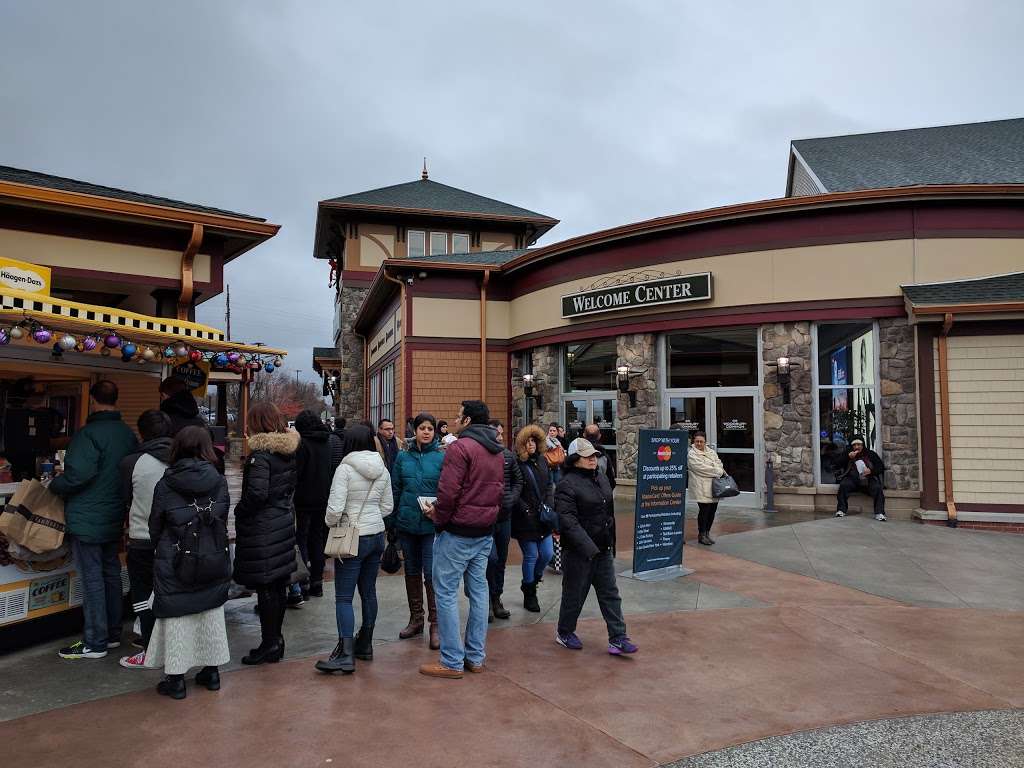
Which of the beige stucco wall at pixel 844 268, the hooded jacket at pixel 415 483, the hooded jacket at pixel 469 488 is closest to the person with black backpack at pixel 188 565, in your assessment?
the hooded jacket at pixel 415 483

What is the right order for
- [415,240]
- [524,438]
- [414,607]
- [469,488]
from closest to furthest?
[469,488] < [414,607] < [524,438] < [415,240]

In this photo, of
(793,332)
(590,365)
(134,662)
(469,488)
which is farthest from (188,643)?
(590,365)

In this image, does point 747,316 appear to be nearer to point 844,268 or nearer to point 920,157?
point 844,268

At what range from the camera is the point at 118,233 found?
8695 millimetres

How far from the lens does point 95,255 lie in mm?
8570

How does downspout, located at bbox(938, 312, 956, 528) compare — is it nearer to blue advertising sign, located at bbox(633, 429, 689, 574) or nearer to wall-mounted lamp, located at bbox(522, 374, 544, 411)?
blue advertising sign, located at bbox(633, 429, 689, 574)

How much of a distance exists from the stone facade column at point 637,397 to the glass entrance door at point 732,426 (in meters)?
0.55

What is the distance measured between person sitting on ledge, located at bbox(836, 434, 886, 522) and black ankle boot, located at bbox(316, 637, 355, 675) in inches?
371

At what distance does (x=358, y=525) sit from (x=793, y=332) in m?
10.0

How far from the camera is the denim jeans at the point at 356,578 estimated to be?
4.80m

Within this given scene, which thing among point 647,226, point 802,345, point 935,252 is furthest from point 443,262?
point 935,252

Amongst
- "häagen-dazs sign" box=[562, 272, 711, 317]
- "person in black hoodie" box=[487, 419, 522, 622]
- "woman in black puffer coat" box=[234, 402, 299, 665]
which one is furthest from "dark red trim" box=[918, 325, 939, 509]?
"woman in black puffer coat" box=[234, 402, 299, 665]

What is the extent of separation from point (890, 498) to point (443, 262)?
11.0 meters

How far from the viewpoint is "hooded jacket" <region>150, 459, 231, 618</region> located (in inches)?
168
